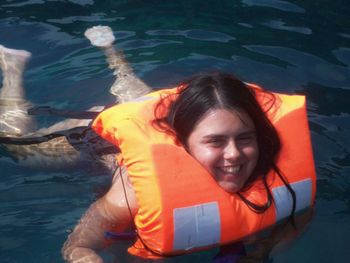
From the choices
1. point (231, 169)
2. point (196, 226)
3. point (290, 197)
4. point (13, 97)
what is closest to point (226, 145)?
point (231, 169)

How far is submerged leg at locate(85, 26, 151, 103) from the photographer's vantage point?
4.64 metres

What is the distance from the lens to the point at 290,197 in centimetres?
323

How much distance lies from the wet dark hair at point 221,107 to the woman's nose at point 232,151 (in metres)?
0.18

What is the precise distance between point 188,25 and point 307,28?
1.19 metres

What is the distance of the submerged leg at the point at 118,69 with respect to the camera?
4.64 meters

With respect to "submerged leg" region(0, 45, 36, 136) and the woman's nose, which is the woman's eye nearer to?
the woman's nose

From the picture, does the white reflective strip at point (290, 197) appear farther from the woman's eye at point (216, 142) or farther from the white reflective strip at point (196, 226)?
the woman's eye at point (216, 142)

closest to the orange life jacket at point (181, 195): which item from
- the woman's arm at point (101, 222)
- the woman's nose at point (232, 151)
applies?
the woman's arm at point (101, 222)

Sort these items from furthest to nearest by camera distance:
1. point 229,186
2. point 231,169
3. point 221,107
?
point 229,186 < point 231,169 < point 221,107

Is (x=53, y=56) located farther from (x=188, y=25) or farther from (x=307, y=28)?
(x=307, y=28)

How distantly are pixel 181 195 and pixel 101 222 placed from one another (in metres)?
0.50

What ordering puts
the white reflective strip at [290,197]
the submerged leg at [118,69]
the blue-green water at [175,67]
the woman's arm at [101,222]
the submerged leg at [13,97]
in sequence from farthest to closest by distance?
the submerged leg at [118,69]
the submerged leg at [13,97]
the blue-green water at [175,67]
the white reflective strip at [290,197]
the woman's arm at [101,222]

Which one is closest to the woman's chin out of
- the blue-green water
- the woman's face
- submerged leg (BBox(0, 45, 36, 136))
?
the woman's face

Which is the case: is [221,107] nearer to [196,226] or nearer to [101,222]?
[196,226]
